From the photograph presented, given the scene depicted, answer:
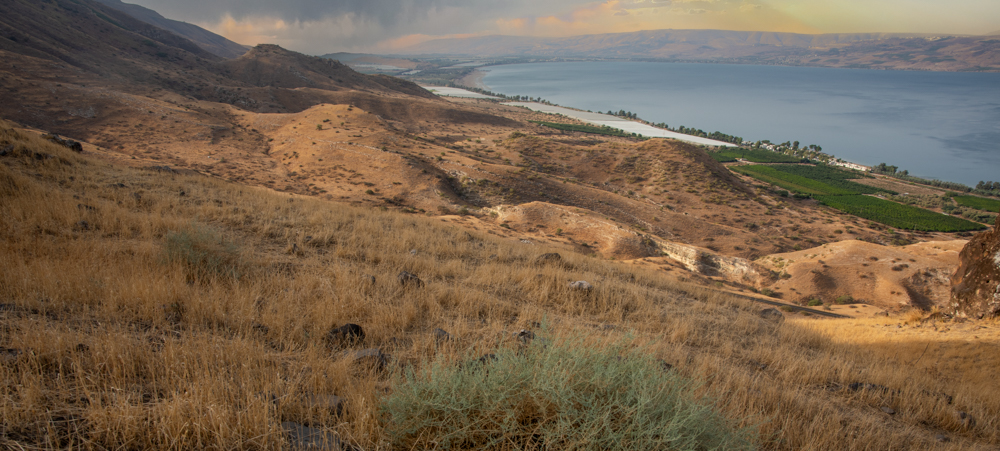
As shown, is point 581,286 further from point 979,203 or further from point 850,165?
point 850,165

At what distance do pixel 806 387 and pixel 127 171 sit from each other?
52.4 ft

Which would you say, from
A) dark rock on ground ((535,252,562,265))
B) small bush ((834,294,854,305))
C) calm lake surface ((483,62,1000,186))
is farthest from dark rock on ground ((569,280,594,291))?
calm lake surface ((483,62,1000,186))

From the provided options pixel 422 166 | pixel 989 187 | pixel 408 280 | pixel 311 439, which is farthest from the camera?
pixel 989 187

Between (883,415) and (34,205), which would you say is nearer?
(883,415)

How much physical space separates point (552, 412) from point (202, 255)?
512 centimetres

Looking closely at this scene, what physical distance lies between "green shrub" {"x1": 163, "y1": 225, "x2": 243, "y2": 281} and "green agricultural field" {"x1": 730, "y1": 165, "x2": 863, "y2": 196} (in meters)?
67.9

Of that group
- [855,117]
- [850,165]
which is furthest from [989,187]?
[855,117]

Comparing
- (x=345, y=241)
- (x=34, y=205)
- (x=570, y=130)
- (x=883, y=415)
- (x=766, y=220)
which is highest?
(x=570, y=130)

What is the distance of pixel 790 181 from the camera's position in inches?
2474

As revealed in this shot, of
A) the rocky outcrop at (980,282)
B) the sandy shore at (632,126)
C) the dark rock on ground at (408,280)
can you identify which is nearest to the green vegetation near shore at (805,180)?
the sandy shore at (632,126)

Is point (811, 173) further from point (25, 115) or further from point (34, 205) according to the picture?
point (25, 115)

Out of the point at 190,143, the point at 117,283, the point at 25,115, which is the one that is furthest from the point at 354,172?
the point at 117,283

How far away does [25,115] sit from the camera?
26891mm

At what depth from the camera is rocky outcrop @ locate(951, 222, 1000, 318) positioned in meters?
9.63
